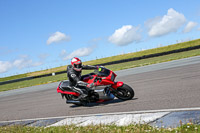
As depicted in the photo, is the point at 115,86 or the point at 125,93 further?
the point at 125,93

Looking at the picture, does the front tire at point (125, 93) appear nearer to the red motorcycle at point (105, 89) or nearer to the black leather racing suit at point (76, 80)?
the red motorcycle at point (105, 89)

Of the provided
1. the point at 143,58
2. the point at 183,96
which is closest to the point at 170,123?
the point at 183,96

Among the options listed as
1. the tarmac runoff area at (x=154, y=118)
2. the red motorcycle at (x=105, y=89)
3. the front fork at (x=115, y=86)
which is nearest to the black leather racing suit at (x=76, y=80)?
the red motorcycle at (x=105, y=89)

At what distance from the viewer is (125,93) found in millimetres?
8422

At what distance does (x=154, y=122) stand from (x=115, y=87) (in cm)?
322

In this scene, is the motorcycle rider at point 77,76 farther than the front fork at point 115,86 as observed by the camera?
Yes

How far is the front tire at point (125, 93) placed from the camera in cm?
834

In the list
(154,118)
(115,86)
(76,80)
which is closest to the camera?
(154,118)

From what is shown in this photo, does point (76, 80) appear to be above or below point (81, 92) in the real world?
above

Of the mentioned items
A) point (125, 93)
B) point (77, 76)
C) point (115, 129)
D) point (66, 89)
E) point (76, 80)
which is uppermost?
point (77, 76)

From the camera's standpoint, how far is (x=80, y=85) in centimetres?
869

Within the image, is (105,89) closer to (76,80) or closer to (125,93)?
(125,93)

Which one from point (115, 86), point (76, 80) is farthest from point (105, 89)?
point (76, 80)

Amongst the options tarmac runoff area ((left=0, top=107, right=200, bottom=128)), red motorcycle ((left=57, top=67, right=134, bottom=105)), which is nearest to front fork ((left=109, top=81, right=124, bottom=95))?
red motorcycle ((left=57, top=67, right=134, bottom=105))
